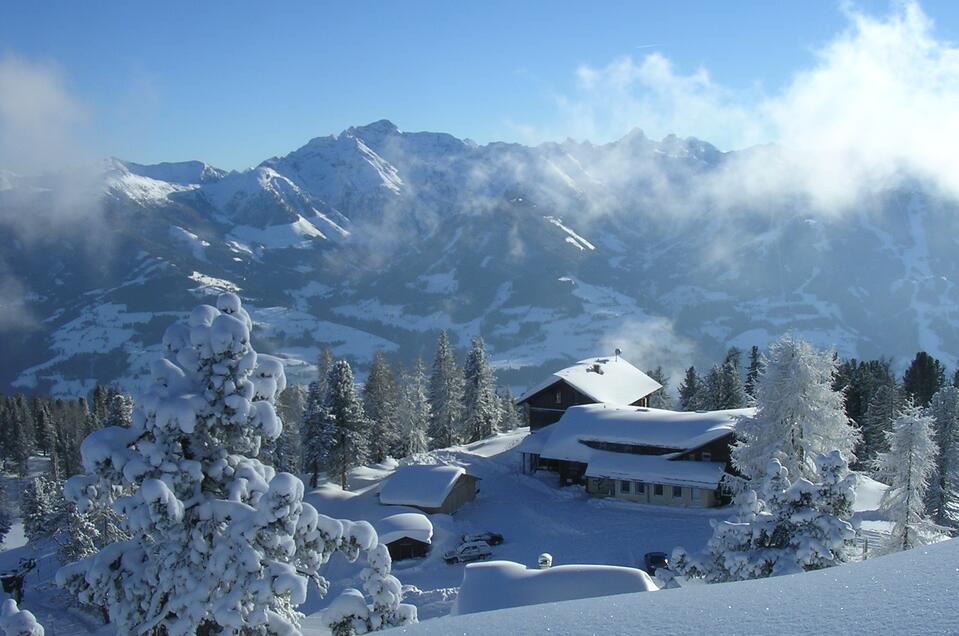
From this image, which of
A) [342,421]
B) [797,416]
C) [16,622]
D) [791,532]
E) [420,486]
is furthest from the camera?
[342,421]

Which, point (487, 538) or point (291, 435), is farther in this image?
point (291, 435)

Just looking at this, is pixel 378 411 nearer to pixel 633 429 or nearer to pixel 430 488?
pixel 430 488

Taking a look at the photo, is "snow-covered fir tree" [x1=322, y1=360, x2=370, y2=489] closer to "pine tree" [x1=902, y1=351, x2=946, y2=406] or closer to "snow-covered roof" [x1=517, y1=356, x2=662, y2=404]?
"snow-covered roof" [x1=517, y1=356, x2=662, y2=404]

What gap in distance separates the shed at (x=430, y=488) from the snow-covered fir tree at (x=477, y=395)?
15890mm

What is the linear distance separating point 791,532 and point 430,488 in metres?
31.6

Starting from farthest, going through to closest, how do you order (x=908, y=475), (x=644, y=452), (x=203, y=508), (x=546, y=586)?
(x=644, y=452), (x=908, y=475), (x=546, y=586), (x=203, y=508)

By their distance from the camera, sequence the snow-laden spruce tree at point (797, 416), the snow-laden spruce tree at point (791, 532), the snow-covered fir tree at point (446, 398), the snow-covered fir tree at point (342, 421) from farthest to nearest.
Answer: the snow-covered fir tree at point (446, 398), the snow-covered fir tree at point (342, 421), the snow-laden spruce tree at point (797, 416), the snow-laden spruce tree at point (791, 532)

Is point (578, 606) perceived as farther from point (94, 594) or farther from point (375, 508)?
point (375, 508)

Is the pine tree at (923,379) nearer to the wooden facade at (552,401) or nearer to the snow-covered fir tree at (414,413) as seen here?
the wooden facade at (552,401)

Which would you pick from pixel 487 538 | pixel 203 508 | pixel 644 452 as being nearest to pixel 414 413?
pixel 644 452

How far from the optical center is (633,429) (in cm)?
4609

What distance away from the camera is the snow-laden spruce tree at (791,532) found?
14.8 metres

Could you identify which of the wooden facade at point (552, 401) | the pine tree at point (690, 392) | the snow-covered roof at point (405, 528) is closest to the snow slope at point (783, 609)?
the snow-covered roof at point (405, 528)

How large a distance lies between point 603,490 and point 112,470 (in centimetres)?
3921
